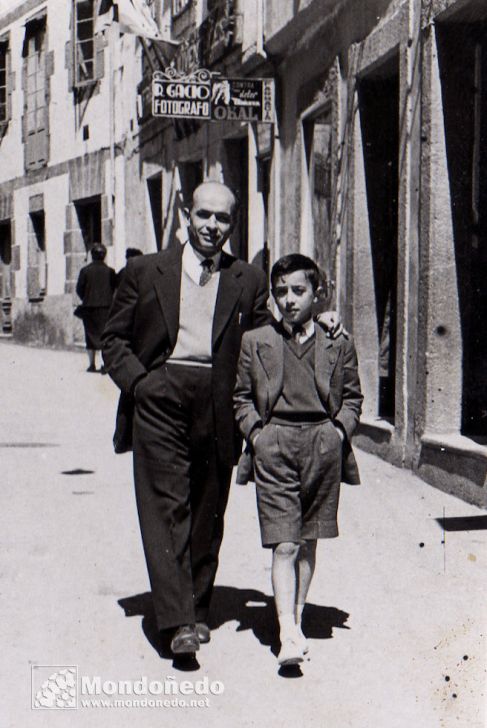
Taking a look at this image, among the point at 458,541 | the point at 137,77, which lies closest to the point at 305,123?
the point at 458,541

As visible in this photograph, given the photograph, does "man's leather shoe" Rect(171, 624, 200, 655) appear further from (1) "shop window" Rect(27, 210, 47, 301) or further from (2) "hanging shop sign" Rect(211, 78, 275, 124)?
(1) "shop window" Rect(27, 210, 47, 301)

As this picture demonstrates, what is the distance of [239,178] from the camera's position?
681 inches

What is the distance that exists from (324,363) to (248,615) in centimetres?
128

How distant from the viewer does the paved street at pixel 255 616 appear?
4.39 m

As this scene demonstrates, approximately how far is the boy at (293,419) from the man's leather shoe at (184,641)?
0.31m

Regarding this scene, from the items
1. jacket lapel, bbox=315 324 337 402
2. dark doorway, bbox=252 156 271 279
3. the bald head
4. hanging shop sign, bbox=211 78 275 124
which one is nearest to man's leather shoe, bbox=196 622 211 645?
jacket lapel, bbox=315 324 337 402

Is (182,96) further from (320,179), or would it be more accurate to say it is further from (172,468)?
(172,468)

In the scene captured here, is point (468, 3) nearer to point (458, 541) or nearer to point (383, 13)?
point (383, 13)

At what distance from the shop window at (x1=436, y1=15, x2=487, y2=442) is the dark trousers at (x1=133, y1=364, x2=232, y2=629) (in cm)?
430

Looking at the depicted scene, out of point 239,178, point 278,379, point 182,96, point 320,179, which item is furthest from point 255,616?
point 239,178

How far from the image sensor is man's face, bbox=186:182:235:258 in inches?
194

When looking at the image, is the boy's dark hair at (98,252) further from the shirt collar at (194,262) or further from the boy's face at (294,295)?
the boy's face at (294,295)

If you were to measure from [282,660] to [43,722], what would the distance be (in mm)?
852

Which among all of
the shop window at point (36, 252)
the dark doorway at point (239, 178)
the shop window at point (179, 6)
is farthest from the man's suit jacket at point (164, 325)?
the shop window at point (36, 252)
